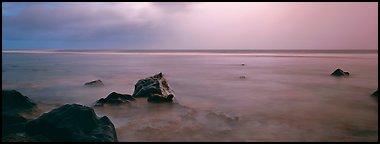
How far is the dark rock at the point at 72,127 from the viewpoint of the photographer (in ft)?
19.7

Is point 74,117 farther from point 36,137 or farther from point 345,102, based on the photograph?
point 345,102

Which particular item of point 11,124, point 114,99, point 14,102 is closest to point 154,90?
point 114,99

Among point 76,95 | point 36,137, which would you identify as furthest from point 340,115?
point 76,95

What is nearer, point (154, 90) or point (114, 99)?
point (114, 99)

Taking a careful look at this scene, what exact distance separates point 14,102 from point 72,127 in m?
3.52

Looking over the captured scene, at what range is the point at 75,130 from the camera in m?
6.10

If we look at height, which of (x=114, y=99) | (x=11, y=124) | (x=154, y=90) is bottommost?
(x=11, y=124)

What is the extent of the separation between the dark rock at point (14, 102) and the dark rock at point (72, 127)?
89.0 inches

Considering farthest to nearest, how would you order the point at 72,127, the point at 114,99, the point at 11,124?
the point at 114,99 < the point at 11,124 < the point at 72,127

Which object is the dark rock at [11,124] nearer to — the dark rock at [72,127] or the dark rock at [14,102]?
the dark rock at [72,127]

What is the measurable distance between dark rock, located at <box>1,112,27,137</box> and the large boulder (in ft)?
14.4

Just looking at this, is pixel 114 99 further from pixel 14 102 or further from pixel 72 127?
pixel 72 127

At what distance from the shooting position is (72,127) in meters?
6.12

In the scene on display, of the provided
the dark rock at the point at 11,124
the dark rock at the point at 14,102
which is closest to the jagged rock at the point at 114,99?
the dark rock at the point at 14,102
